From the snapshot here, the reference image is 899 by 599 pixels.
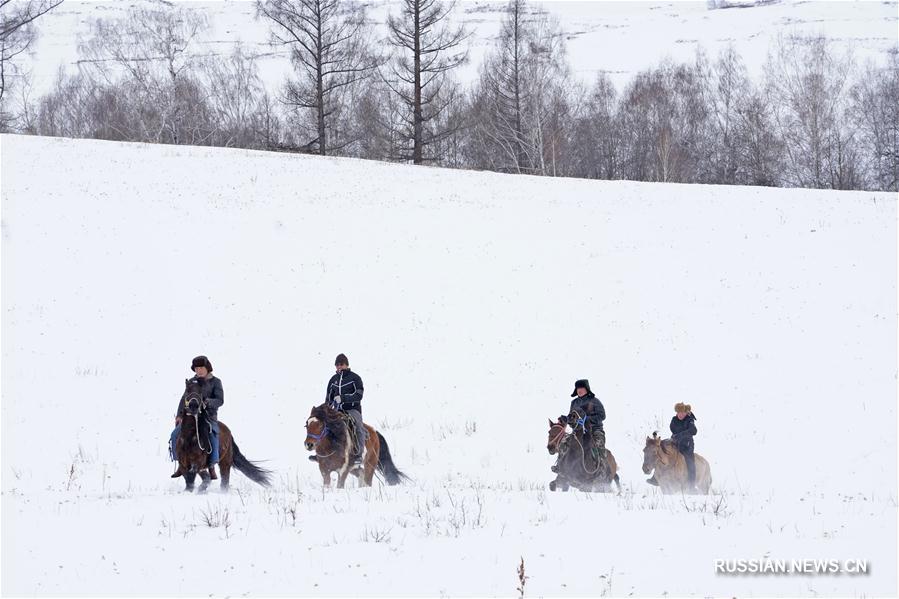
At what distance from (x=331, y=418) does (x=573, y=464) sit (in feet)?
11.7

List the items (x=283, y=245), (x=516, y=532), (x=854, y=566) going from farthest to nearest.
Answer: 1. (x=283, y=245)
2. (x=516, y=532)
3. (x=854, y=566)

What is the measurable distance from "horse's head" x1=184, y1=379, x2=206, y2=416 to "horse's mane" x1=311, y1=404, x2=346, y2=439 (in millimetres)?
1449

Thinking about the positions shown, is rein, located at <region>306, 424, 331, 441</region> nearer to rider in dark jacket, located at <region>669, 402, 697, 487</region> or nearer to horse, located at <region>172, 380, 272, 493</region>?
horse, located at <region>172, 380, 272, 493</region>

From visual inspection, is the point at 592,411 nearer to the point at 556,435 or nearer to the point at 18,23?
the point at 556,435

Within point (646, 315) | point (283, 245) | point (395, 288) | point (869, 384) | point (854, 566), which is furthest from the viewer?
point (283, 245)

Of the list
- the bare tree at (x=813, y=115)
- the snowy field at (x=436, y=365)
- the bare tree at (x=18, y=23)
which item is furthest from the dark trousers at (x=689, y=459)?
the bare tree at (x=813, y=115)

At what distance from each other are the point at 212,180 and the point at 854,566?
2889cm

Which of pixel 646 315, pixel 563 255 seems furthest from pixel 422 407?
pixel 563 255

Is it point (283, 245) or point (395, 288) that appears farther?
point (283, 245)

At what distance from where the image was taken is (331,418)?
10297 mm

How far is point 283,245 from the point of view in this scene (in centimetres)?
2480

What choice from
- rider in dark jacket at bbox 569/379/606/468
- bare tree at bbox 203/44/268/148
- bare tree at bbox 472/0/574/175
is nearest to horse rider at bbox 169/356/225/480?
rider in dark jacket at bbox 569/379/606/468

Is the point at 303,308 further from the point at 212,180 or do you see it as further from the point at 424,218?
the point at 212,180

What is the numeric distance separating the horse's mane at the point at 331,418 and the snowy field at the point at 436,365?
2.79 ft
